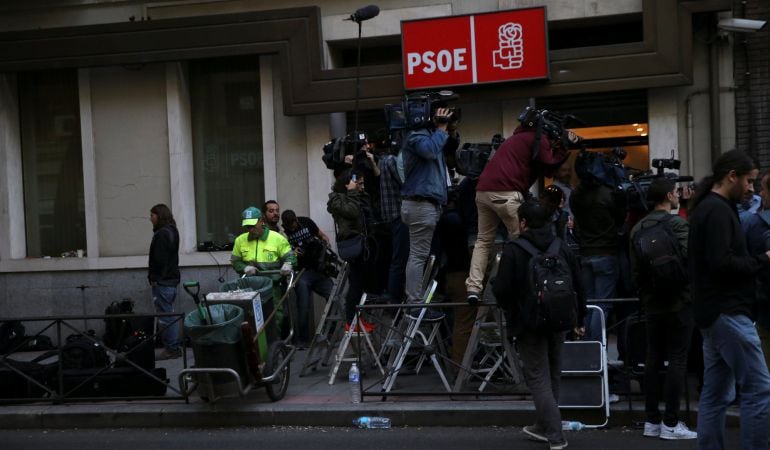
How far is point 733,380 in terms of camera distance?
18.2 feet

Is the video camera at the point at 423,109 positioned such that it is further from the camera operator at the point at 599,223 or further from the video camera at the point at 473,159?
the camera operator at the point at 599,223

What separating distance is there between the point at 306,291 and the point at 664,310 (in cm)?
535

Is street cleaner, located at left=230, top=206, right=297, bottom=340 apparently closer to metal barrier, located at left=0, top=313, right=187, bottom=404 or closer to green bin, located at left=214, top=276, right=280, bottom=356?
green bin, located at left=214, top=276, right=280, bottom=356

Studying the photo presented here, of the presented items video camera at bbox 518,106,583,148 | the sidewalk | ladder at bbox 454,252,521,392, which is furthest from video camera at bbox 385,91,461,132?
the sidewalk

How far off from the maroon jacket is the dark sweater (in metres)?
2.33

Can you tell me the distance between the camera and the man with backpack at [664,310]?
6.69 meters

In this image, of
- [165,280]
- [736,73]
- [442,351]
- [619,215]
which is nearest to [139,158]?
[165,280]

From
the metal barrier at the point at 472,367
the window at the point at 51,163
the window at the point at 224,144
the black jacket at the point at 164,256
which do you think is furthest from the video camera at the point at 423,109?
the window at the point at 51,163

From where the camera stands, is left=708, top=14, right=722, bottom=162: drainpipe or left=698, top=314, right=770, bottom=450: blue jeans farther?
left=708, top=14, right=722, bottom=162: drainpipe

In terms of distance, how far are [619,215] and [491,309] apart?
1673 millimetres

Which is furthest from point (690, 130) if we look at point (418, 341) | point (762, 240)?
point (762, 240)

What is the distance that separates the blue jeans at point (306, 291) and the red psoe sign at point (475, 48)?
2.67m

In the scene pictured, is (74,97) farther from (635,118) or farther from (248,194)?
(635,118)

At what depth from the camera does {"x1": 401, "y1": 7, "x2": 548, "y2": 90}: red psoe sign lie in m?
11.0
